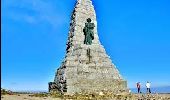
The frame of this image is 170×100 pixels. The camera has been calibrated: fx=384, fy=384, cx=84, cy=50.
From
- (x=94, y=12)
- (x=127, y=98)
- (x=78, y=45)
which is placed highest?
(x=94, y=12)

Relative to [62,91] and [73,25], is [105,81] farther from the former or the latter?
[73,25]

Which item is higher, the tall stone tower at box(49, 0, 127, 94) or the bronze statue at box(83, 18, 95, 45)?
the bronze statue at box(83, 18, 95, 45)

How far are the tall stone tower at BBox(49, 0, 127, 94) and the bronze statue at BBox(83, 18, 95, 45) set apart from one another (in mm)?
231

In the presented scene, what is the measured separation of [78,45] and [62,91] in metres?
5.14

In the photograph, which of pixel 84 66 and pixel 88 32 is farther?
pixel 88 32

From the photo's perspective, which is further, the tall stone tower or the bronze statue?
the bronze statue

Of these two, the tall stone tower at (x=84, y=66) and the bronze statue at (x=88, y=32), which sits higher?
the bronze statue at (x=88, y=32)

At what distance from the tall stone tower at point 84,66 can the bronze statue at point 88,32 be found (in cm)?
23

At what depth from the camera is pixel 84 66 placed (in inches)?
1421

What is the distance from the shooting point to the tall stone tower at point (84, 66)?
35125 mm

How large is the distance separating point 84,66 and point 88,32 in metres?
4.14

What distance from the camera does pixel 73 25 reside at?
39.1 metres

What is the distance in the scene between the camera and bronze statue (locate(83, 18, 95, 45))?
3828 centimetres

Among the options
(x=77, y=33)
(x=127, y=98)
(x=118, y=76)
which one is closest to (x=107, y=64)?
(x=118, y=76)
